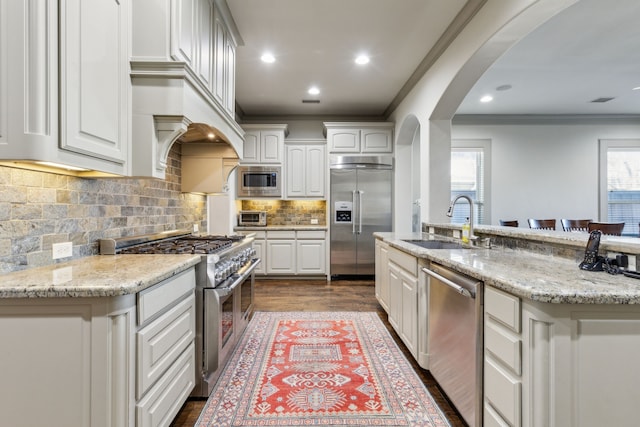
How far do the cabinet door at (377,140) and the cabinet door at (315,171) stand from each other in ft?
2.36

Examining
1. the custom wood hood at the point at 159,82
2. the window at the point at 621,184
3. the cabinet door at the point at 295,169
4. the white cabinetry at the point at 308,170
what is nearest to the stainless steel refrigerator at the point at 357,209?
the white cabinetry at the point at 308,170

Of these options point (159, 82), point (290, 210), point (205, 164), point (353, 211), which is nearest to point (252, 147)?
point (290, 210)

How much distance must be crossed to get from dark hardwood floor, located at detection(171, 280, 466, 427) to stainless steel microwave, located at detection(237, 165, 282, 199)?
1454 mm

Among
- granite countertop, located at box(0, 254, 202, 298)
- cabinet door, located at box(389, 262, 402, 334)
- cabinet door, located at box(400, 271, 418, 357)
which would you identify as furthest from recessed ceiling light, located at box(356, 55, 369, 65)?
granite countertop, located at box(0, 254, 202, 298)

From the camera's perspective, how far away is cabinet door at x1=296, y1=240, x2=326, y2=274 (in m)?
5.14

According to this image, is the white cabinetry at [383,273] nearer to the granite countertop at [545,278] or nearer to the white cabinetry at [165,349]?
the granite countertop at [545,278]

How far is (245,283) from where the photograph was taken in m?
2.83

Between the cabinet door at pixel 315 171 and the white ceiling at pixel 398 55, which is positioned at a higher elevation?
the white ceiling at pixel 398 55

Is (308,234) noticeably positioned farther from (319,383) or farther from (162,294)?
(162,294)

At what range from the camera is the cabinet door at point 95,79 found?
1.30 meters

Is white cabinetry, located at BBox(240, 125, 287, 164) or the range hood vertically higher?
white cabinetry, located at BBox(240, 125, 287, 164)

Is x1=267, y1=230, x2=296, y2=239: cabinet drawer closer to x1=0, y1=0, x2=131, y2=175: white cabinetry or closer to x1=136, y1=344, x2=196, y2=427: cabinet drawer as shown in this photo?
x1=136, y1=344, x2=196, y2=427: cabinet drawer

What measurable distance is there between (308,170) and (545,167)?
4.47 m

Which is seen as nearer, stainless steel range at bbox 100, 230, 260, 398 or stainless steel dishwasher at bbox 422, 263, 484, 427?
stainless steel dishwasher at bbox 422, 263, 484, 427
